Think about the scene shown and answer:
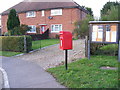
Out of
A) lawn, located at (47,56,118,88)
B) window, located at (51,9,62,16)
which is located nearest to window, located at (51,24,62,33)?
window, located at (51,9,62,16)

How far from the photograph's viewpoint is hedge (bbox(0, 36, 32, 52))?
44.4 ft

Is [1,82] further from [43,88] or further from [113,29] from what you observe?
[113,29]

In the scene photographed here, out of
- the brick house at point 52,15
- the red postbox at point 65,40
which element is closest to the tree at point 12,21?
the brick house at point 52,15

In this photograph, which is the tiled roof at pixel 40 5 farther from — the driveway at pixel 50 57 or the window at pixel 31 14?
the driveway at pixel 50 57

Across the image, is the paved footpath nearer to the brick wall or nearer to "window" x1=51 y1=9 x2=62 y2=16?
the brick wall

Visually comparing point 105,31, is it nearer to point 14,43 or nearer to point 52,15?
point 14,43

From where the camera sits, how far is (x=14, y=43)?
45.9ft

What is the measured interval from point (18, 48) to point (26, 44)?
86 cm

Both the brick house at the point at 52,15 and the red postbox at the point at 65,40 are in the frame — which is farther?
the brick house at the point at 52,15

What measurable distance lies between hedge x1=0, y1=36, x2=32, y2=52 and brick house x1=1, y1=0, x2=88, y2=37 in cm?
1310

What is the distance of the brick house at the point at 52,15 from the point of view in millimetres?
26953

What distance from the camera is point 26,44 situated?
1342 cm

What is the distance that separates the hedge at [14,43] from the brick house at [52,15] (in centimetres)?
1310

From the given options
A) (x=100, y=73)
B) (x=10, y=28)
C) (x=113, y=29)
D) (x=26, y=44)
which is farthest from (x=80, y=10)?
(x=100, y=73)
